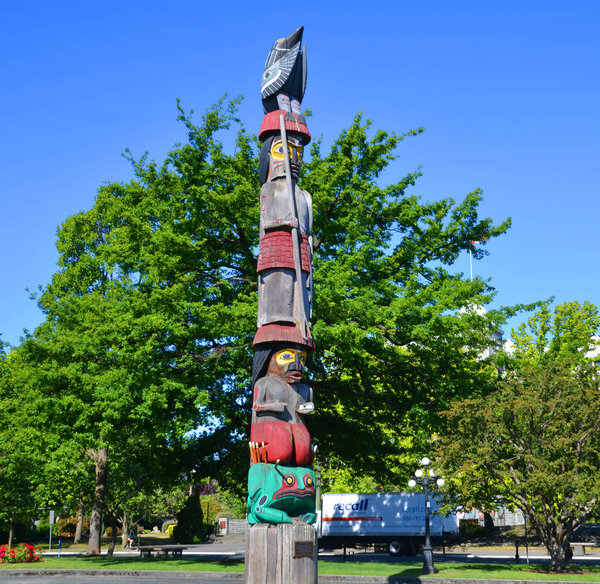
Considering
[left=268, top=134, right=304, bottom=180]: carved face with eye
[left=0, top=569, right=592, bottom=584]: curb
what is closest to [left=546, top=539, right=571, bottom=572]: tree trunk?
[left=0, top=569, right=592, bottom=584]: curb

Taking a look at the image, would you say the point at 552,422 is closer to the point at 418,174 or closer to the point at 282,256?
the point at 418,174

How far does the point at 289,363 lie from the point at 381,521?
2595 centimetres

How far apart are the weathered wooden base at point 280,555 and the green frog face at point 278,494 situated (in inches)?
8.1

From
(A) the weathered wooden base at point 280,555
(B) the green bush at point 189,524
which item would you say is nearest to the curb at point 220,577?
(A) the weathered wooden base at point 280,555

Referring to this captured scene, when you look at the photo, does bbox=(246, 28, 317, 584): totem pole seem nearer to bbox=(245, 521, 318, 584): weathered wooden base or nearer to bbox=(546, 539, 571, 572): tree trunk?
bbox=(245, 521, 318, 584): weathered wooden base

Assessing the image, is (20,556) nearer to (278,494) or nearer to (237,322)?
(237,322)

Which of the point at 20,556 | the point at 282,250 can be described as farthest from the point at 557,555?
the point at 20,556

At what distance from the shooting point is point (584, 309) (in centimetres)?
4547

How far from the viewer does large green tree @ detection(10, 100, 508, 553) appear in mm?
24281

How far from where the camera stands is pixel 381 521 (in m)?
37.1

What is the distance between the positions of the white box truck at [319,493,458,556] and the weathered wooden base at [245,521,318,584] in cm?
2416

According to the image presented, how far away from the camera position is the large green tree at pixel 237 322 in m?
24.3

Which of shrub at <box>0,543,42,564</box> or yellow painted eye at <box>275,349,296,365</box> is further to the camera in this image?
shrub at <box>0,543,42,564</box>

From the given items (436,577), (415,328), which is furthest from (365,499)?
(415,328)
